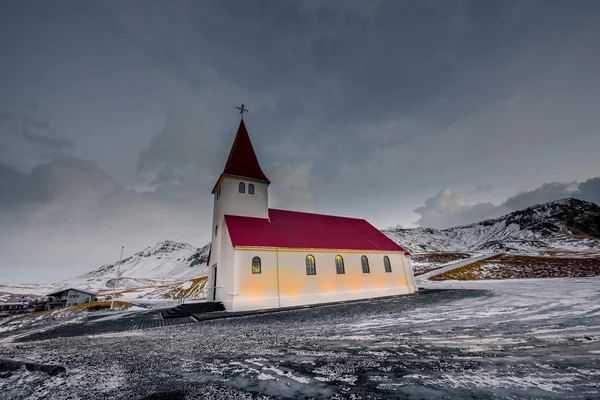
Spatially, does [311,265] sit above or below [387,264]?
above

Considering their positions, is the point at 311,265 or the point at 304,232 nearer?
the point at 311,265

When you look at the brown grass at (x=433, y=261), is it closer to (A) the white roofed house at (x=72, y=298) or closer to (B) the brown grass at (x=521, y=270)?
(B) the brown grass at (x=521, y=270)

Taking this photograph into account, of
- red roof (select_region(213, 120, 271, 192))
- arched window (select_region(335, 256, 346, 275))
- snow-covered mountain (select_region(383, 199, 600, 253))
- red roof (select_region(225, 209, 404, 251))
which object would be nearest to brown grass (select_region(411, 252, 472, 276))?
red roof (select_region(225, 209, 404, 251))

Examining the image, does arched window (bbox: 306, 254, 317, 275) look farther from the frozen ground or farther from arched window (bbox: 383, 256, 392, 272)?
the frozen ground

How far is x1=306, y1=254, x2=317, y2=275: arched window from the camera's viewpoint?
65.3 feet

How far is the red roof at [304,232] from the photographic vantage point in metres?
19.1

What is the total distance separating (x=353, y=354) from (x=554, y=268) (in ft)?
143

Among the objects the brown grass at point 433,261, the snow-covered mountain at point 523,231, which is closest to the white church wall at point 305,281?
the brown grass at point 433,261

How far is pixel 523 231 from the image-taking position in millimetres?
149125

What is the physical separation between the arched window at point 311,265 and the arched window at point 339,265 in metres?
2.13

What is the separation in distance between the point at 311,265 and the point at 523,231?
608 ft

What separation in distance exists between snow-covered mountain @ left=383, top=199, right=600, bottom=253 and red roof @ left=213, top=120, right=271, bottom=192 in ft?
361

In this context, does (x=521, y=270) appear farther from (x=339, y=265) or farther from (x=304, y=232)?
(x=304, y=232)

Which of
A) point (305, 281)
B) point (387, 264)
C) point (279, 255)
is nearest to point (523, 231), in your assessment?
point (387, 264)
